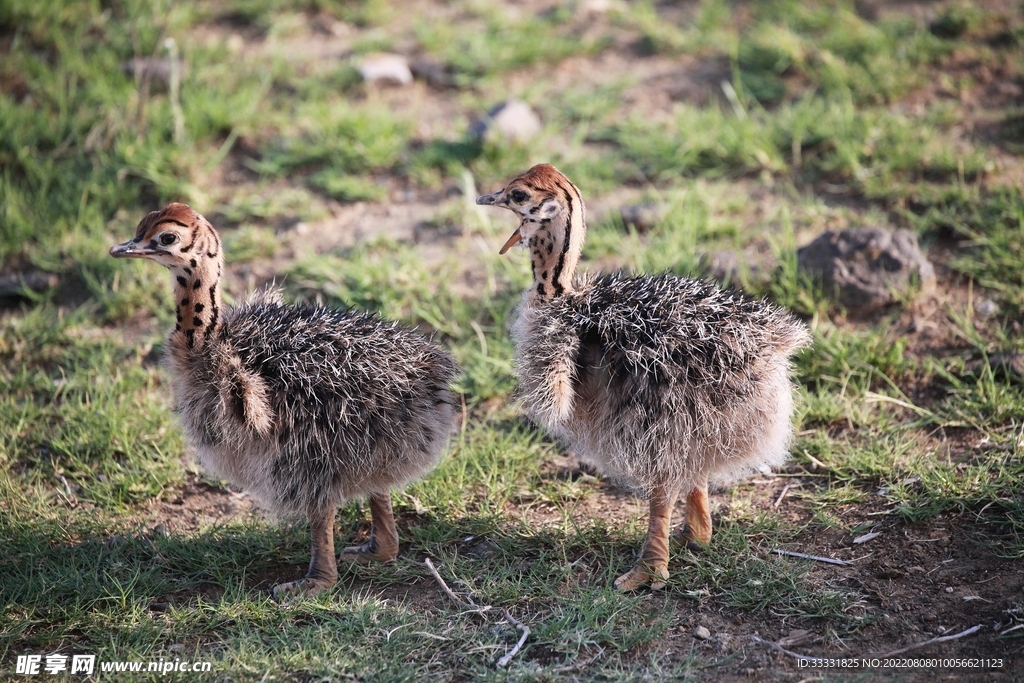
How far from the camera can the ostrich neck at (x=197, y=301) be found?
4.37 meters

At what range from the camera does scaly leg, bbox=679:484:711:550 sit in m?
4.57

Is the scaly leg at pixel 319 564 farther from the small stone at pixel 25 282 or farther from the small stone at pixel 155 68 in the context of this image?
the small stone at pixel 155 68

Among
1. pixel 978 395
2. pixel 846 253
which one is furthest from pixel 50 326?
pixel 978 395

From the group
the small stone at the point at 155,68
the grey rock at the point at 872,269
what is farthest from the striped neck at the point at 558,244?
the small stone at the point at 155,68

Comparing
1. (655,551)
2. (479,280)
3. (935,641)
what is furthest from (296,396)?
(935,641)

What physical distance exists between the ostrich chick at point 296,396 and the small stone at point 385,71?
4.03 metres

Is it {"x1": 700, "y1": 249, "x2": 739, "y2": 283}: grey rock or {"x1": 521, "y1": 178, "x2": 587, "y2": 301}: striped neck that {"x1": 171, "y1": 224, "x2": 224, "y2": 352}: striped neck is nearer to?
{"x1": 521, "y1": 178, "x2": 587, "y2": 301}: striped neck

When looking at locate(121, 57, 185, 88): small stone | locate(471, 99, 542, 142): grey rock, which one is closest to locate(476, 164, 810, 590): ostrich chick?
locate(471, 99, 542, 142): grey rock

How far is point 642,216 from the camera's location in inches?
261

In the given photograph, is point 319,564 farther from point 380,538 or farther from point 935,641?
point 935,641

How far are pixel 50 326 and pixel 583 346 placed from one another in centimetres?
355

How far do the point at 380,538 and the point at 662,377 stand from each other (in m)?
1.49

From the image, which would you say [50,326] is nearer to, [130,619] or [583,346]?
[130,619]

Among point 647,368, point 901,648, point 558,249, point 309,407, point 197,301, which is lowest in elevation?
point 901,648
